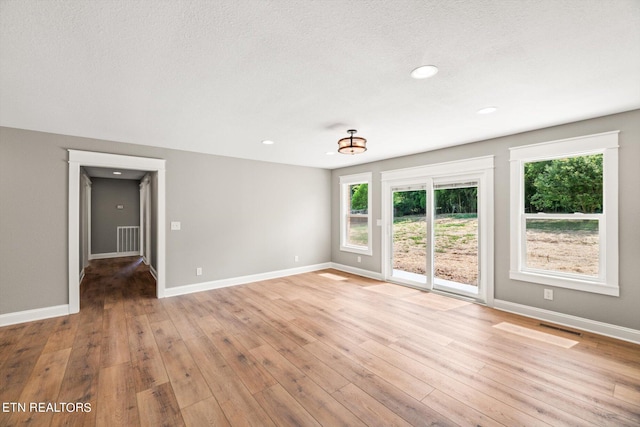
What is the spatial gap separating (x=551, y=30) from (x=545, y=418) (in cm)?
245

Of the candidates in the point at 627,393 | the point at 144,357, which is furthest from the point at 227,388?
the point at 627,393

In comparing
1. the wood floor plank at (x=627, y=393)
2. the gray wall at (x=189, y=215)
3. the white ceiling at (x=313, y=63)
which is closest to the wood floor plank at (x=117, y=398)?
the gray wall at (x=189, y=215)

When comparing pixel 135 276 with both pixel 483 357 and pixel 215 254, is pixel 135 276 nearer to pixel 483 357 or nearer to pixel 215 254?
pixel 215 254

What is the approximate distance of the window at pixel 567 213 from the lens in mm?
3037

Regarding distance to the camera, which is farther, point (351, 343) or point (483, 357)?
point (351, 343)

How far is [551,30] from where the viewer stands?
1624 millimetres

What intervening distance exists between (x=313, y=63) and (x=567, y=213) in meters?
3.55

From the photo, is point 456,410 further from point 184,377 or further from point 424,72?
point 424,72

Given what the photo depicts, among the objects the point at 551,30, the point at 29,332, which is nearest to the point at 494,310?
the point at 551,30

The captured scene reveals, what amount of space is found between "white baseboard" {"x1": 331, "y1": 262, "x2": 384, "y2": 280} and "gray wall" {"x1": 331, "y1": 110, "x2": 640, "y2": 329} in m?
2.22

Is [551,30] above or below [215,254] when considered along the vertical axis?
above

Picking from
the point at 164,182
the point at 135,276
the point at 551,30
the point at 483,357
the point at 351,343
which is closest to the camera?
the point at 551,30

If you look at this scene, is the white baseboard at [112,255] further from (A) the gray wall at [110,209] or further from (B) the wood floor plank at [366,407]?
(B) the wood floor plank at [366,407]

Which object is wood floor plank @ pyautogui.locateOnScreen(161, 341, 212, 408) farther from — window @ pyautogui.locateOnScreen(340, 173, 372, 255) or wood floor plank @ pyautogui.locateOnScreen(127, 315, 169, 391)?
window @ pyautogui.locateOnScreen(340, 173, 372, 255)
